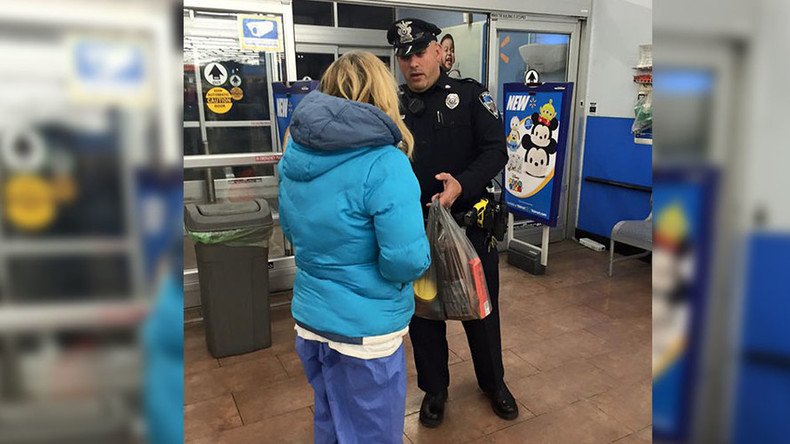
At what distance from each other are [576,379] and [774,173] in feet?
8.99

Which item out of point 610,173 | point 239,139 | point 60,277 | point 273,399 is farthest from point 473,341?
point 610,173

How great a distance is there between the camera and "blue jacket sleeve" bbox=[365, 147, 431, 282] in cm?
142

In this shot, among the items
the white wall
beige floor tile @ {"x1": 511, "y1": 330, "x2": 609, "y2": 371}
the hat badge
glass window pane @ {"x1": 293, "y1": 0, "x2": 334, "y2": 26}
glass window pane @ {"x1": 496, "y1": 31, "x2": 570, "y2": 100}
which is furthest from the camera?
glass window pane @ {"x1": 293, "y1": 0, "x2": 334, "y2": 26}

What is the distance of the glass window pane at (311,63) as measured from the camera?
5.51 metres

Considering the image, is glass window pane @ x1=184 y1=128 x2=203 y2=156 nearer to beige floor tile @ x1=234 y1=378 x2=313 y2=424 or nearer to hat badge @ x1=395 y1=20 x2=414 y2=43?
beige floor tile @ x1=234 y1=378 x2=313 y2=424

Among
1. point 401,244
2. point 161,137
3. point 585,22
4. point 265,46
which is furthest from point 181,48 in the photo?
point 585,22

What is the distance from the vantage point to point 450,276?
1993mm

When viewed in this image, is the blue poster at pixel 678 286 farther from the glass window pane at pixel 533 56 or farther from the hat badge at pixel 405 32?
the glass window pane at pixel 533 56

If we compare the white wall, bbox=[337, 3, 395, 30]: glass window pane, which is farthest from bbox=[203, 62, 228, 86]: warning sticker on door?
the white wall

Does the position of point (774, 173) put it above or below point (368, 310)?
above

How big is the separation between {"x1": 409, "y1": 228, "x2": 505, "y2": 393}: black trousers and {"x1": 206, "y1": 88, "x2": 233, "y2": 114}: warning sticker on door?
89.6 inches

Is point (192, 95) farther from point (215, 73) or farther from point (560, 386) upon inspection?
point (560, 386)

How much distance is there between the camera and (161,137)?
0.26 metres

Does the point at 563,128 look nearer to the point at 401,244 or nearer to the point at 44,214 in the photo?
the point at 401,244
